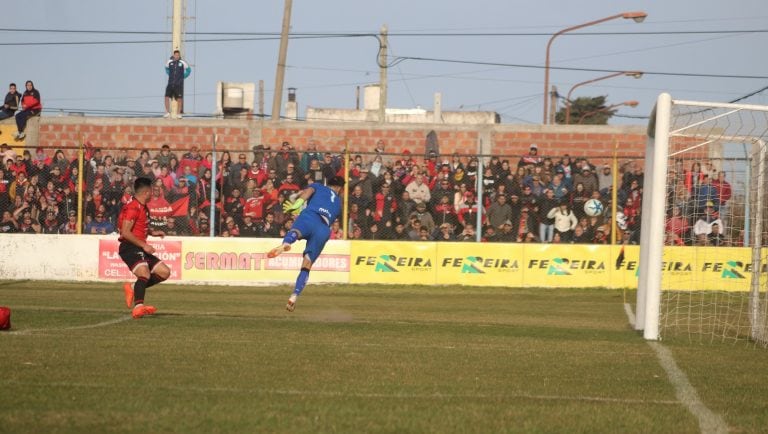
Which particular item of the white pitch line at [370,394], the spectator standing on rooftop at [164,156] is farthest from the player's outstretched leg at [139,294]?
the spectator standing on rooftop at [164,156]

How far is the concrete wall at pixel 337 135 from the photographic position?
1181 inches

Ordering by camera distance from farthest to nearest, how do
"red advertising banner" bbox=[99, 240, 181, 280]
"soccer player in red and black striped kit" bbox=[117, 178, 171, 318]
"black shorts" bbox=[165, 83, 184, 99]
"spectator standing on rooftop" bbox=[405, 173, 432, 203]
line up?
"black shorts" bbox=[165, 83, 184, 99], "red advertising banner" bbox=[99, 240, 181, 280], "spectator standing on rooftop" bbox=[405, 173, 432, 203], "soccer player in red and black striped kit" bbox=[117, 178, 171, 318]

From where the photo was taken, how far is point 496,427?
6383 mm

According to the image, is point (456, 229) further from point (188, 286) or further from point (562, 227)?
point (188, 286)

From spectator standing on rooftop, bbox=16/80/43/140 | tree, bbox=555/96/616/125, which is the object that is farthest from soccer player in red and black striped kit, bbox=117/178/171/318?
tree, bbox=555/96/616/125

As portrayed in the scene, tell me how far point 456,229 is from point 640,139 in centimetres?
848

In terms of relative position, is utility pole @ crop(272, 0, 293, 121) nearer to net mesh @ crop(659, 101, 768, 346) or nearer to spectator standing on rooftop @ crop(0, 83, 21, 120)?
spectator standing on rooftop @ crop(0, 83, 21, 120)

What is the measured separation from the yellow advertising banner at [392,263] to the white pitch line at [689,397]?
42.1 feet

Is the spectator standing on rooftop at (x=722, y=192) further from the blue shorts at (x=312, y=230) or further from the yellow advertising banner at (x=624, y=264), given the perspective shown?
the blue shorts at (x=312, y=230)

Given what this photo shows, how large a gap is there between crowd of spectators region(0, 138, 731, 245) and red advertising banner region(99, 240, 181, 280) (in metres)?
0.37

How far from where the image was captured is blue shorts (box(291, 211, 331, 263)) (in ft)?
50.3

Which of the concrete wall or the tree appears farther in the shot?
the tree

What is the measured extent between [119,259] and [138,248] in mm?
10737

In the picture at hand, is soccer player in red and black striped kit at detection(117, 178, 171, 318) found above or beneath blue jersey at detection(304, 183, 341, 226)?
beneath
